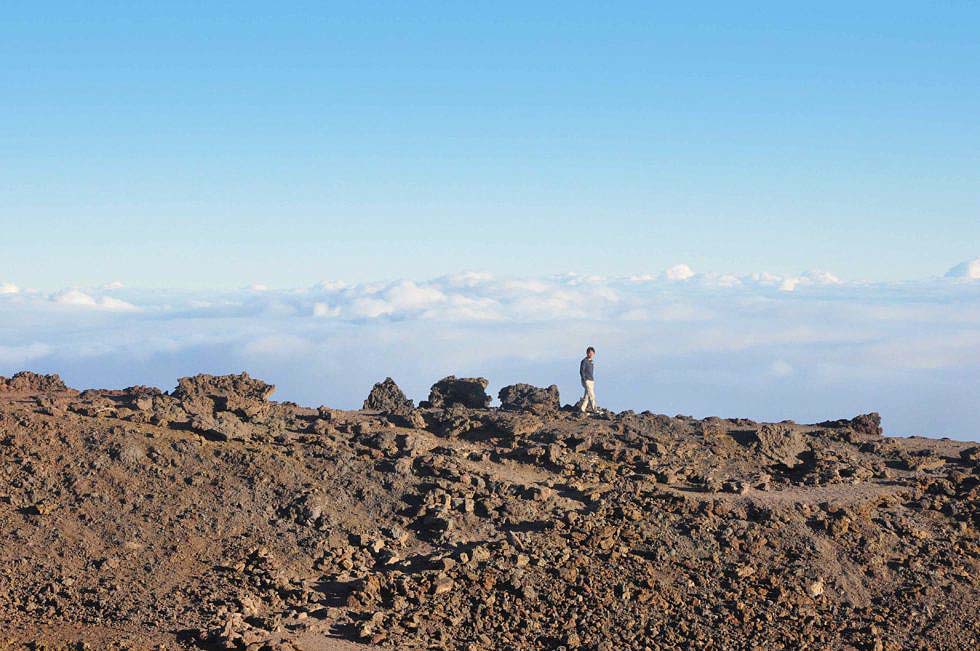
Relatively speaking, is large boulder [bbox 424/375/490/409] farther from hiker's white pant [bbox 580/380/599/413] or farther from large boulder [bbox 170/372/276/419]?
large boulder [bbox 170/372/276/419]

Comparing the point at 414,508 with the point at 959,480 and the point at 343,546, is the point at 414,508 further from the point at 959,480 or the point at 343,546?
the point at 959,480

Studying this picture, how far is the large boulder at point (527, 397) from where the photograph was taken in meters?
26.9

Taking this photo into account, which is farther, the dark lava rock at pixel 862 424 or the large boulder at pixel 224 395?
the dark lava rock at pixel 862 424

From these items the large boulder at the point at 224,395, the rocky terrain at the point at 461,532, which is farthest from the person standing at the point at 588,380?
the large boulder at the point at 224,395

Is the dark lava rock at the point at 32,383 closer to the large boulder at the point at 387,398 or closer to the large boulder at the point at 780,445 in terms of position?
the large boulder at the point at 387,398

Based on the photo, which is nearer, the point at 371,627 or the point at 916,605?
the point at 371,627

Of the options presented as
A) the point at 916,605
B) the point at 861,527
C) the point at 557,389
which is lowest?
the point at 916,605

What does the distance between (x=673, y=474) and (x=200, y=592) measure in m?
10.6

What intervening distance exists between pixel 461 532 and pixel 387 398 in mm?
9338

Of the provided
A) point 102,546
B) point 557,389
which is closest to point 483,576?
point 102,546

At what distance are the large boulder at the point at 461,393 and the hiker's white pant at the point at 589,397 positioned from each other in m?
2.93

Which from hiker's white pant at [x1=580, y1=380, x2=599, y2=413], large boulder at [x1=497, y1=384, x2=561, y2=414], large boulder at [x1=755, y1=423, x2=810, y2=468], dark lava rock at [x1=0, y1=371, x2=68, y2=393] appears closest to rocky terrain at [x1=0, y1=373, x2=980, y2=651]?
large boulder at [x1=755, y1=423, x2=810, y2=468]

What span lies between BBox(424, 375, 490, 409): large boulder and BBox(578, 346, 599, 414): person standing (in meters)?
2.93

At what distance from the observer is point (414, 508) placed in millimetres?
19453
